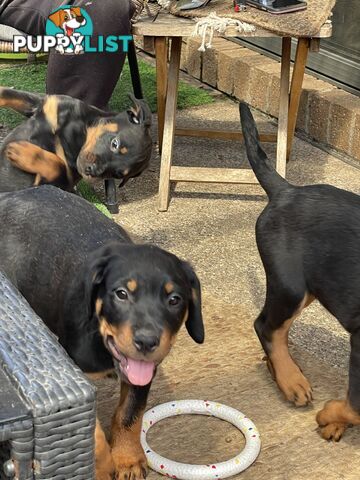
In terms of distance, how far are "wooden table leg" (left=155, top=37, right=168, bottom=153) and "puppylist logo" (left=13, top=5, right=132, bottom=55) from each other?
0.61 ft

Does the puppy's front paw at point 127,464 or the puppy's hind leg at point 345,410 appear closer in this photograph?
the puppy's front paw at point 127,464

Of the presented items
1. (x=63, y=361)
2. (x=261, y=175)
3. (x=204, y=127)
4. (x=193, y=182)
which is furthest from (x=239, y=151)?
(x=63, y=361)

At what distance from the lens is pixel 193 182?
4859 millimetres

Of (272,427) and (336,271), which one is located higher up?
(336,271)

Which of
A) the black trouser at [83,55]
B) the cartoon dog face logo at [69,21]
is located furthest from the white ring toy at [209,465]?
the cartoon dog face logo at [69,21]

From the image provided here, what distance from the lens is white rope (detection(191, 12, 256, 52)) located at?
434 cm

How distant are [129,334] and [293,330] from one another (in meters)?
1.50

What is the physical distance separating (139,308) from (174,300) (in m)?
0.12

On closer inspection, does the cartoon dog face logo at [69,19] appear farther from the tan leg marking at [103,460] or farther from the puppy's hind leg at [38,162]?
the tan leg marking at [103,460]

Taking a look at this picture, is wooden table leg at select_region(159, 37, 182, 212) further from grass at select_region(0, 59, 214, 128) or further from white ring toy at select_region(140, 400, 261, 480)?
white ring toy at select_region(140, 400, 261, 480)

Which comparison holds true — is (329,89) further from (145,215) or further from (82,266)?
(82,266)

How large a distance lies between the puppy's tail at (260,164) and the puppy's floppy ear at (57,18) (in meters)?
1.78

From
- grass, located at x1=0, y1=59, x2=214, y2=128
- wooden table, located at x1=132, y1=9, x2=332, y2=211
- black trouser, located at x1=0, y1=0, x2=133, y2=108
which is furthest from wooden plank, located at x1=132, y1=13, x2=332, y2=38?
grass, located at x1=0, y1=59, x2=214, y2=128

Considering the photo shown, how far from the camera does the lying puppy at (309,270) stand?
273 centimetres
